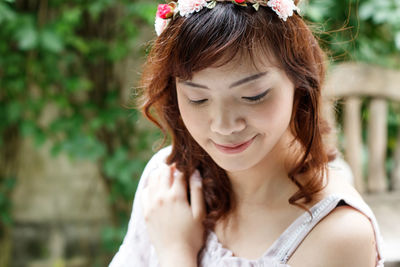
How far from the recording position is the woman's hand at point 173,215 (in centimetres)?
91

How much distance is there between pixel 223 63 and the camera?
→ 2.35 feet

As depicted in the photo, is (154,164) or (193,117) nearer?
(193,117)

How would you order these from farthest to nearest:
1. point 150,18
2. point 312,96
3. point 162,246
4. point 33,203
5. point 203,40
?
1. point 33,203
2. point 150,18
3. point 162,246
4. point 312,96
5. point 203,40

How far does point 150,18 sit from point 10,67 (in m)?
0.67

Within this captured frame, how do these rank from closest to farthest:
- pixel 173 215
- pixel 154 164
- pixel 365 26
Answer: pixel 173 215, pixel 154 164, pixel 365 26

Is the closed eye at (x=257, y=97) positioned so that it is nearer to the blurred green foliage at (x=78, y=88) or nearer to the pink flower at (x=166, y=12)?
the pink flower at (x=166, y=12)

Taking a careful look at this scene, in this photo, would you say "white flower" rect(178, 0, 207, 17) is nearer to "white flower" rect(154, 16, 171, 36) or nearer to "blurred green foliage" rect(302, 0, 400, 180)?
"white flower" rect(154, 16, 171, 36)

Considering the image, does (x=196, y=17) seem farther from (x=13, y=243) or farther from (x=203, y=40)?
(x=13, y=243)

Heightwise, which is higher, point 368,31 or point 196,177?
point 368,31

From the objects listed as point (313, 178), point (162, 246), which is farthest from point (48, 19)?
point (313, 178)

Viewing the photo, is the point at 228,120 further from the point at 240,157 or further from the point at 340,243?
the point at 340,243

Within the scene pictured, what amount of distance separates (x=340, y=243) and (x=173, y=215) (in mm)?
343

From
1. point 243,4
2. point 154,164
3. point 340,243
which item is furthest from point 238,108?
point 154,164

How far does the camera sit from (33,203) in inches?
91.0
